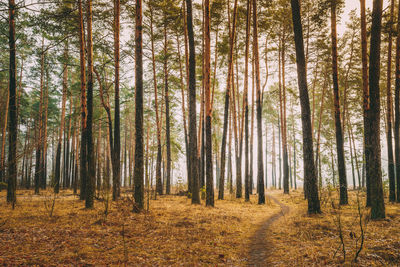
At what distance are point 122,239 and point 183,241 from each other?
61.3 inches

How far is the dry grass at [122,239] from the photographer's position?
162 inches

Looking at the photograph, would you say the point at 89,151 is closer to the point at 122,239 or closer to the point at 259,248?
the point at 122,239

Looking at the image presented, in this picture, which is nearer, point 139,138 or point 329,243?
point 329,243

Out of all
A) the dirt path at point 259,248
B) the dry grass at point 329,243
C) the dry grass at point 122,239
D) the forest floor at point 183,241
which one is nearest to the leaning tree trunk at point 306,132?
the forest floor at point 183,241

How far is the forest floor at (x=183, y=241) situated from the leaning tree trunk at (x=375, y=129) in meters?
0.65

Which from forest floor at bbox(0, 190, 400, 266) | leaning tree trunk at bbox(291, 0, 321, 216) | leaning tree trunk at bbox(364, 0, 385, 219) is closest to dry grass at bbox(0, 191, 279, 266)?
forest floor at bbox(0, 190, 400, 266)

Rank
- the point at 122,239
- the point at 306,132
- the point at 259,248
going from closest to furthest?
the point at 259,248 → the point at 122,239 → the point at 306,132

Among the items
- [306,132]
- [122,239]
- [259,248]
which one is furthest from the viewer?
[306,132]

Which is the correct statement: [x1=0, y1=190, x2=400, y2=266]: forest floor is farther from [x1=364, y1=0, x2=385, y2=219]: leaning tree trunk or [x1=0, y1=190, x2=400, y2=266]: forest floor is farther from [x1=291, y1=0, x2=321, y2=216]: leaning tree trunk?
[x1=291, y1=0, x2=321, y2=216]: leaning tree trunk

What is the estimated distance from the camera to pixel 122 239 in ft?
17.3

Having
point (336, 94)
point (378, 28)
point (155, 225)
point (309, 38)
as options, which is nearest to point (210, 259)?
point (155, 225)

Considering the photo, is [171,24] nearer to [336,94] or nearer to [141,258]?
[336,94]

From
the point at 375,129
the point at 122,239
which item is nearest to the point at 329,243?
the point at 375,129

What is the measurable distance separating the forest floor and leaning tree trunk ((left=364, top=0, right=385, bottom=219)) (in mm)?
651
